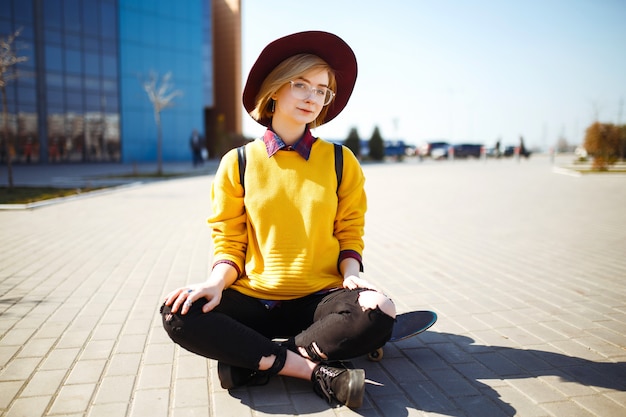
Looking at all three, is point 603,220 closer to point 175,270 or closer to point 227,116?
point 175,270

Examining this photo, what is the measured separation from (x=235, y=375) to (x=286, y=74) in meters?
1.62

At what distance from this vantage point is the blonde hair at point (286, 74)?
2.48 m

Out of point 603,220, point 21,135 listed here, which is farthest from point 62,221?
point 21,135

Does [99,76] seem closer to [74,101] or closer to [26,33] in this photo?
[74,101]

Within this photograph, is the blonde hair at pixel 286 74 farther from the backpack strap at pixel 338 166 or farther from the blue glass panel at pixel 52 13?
the blue glass panel at pixel 52 13

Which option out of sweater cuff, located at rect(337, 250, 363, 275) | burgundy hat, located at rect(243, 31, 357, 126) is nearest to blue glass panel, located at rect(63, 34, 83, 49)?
burgundy hat, located at rect(243, 31, 357, 126)

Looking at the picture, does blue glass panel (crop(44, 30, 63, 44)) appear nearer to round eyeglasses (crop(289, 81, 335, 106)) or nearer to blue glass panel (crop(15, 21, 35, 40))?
blue glass panel (crop(15, 21, 35, 40))

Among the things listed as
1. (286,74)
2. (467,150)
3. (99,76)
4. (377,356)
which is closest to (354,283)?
(377,356)

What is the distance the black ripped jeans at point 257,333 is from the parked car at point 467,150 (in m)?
47.1

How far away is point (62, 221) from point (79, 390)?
6371 mm

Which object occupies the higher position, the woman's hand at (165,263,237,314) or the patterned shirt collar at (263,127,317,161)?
the patterned shirt collar at (263,127,317,161)

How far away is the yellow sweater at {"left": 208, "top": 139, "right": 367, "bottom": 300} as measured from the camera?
2467mm

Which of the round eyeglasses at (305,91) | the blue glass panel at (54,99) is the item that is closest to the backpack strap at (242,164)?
the round eyeglasses at (305,91)

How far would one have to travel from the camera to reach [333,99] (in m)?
2.84
